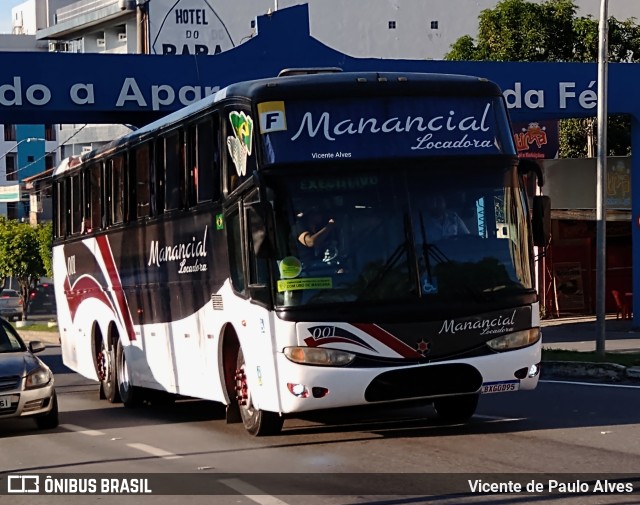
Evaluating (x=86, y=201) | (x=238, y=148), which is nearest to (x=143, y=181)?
(x=86, y=201)

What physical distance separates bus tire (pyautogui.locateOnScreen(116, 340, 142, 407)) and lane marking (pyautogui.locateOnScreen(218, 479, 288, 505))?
25.3 feet

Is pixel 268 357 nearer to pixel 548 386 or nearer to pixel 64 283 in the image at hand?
pixel 548 386

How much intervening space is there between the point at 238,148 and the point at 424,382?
9.51 ft

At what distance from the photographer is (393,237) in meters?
11.5

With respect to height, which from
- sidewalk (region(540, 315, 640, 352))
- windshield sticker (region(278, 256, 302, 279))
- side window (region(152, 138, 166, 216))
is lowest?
sidewalk (region(540, 315, 640, 352))

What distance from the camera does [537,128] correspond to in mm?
37750

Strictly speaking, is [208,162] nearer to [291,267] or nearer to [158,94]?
[291,267]

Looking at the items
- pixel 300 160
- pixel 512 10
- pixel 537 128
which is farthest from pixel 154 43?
pixel 300 160

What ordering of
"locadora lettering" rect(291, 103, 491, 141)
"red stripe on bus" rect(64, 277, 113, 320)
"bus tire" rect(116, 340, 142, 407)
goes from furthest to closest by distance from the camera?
"red stripe on bus" rect(64, 277, 113, 320)
"bus tire" rect(116, 340, 142, 407)
"locadora lettering" rect(291, 103, 491, 141)

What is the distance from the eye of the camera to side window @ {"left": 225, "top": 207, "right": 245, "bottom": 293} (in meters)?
12.3

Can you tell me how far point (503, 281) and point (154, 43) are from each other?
174 feet

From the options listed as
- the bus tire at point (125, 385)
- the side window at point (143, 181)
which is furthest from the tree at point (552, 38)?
the side window at point (143, 181)

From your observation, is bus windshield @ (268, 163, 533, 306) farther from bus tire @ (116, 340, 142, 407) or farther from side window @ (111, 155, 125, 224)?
bus tire @ (116, 340, 142, 407)

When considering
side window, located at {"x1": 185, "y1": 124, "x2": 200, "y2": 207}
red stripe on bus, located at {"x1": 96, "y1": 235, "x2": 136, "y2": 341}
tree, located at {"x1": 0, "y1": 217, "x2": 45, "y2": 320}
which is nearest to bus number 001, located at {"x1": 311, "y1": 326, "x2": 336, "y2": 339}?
side window, located at {"x1": 185, "y1": 124, "x2": 200, "y2": 207}
